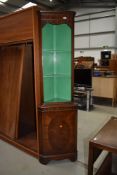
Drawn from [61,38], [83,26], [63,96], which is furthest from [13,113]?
[83,26]

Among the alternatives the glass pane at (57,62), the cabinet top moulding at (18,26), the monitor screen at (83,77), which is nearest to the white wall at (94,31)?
the monitor screen at (83,77)

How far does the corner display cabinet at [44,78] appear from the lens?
8.30ft

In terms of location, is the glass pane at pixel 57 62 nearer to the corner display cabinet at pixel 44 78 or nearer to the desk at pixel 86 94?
the corner display cabinet at pixel 44 78

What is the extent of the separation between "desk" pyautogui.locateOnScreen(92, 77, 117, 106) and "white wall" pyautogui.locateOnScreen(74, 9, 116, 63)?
3.27 metres

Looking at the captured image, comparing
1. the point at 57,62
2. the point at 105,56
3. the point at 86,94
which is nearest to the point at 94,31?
the point at 105,56

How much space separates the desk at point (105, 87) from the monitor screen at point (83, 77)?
18.8 inches

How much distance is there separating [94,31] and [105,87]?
175 inches

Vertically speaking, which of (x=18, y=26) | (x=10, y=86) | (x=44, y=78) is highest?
(x=18, y=26)

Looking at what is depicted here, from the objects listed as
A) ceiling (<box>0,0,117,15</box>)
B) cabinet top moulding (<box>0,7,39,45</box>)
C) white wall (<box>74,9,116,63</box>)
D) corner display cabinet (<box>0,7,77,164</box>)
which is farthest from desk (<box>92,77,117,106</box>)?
ceiling (<box>0,0,117,15</box>)

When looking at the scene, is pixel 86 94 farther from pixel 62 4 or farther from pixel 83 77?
pixel 62 4

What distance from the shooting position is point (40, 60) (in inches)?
99.8

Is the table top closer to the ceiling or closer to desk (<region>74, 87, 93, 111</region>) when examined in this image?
desk (<region>74, 87, 93, 111</region>)

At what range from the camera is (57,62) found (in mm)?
2918

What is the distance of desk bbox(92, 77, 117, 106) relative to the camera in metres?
5.69
